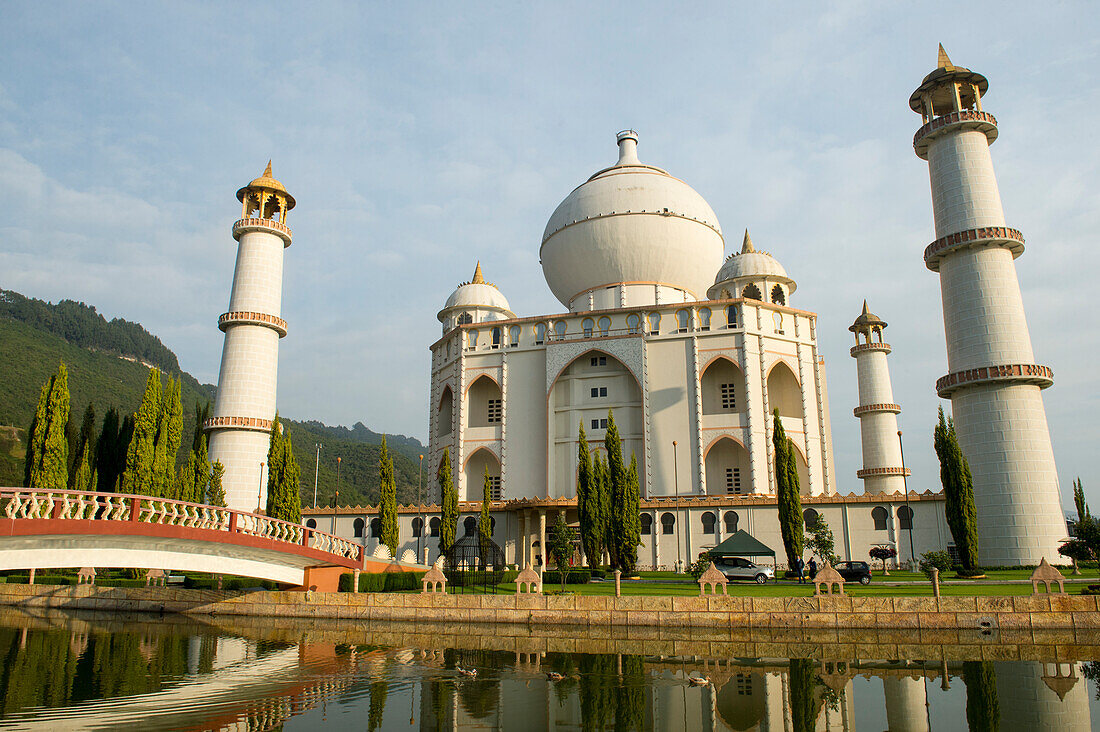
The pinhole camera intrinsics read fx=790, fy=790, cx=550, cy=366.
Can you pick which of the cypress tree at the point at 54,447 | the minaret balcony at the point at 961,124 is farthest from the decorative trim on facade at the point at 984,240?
the cypress tree at the point at 54,447

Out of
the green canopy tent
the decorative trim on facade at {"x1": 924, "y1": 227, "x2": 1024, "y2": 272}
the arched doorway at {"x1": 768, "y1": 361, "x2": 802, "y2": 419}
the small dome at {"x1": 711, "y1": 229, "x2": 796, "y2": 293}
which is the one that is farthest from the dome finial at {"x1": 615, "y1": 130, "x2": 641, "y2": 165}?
the green canopy tent

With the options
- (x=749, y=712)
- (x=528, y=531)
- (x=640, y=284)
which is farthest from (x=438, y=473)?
(x=749, y=712)

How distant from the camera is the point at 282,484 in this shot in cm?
2698

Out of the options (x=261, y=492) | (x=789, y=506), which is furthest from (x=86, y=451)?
(x=789, y=506)

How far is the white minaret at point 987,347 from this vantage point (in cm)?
2723

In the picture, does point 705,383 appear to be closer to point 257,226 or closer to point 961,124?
point 961,124

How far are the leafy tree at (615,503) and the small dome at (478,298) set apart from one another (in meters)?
18.0

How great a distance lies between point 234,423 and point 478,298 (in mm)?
17741

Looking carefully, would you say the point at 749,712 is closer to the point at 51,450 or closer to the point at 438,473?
the point at 51,450

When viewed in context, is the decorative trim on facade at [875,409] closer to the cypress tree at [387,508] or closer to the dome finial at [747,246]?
the dome finial at [747,246]

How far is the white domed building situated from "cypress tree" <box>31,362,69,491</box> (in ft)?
49.1

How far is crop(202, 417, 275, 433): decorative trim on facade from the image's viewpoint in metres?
33.2

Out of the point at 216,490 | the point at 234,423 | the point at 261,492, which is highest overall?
the point at 234,423

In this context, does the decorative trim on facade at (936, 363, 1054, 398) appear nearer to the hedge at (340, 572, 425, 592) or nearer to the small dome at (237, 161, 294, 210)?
the hedge at (340, 572, 425, 592)
